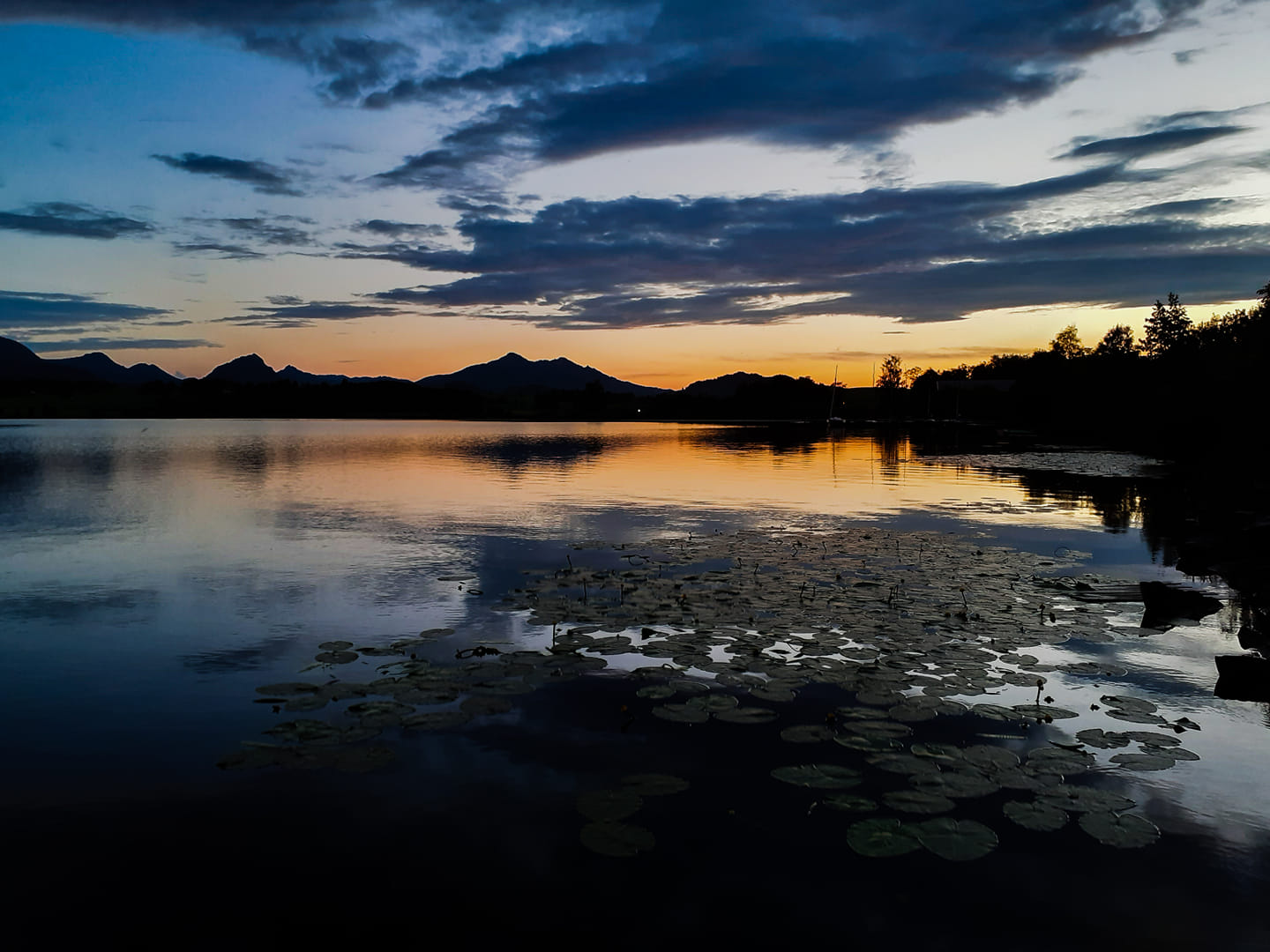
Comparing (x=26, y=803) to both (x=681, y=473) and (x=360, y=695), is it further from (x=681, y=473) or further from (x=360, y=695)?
(x=681, y=473)

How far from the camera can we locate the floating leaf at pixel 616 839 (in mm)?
6551

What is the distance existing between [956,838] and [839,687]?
374cm

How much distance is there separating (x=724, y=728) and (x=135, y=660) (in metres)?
9.38

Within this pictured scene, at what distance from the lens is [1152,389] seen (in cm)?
8519

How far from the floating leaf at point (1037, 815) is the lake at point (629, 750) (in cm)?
3

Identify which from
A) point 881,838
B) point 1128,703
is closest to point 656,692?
point 881,838

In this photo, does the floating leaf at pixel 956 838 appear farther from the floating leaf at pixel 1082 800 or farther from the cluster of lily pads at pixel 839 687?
the floating leaf at pixel 1082 800

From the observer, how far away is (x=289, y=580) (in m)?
17.3

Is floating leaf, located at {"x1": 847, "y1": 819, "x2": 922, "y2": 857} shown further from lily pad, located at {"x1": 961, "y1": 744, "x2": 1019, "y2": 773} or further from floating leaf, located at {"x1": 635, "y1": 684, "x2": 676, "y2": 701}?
floating leaf, located at {"x1": 635, "y1": 684, "x2": 676, "y2": 701}

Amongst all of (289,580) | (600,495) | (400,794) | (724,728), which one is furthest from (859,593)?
(600,495)

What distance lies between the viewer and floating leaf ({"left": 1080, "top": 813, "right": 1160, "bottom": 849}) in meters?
6.73

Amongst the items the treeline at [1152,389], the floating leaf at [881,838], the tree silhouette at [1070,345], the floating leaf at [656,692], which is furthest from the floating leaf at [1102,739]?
the tree silhouette at [1070,345]

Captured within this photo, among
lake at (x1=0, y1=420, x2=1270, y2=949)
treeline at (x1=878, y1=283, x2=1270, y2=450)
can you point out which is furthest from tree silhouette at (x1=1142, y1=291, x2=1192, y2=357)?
lake at (x1=0, y1=420, x2=1270, y2=949)

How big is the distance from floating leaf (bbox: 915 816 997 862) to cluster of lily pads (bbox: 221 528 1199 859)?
2cm
